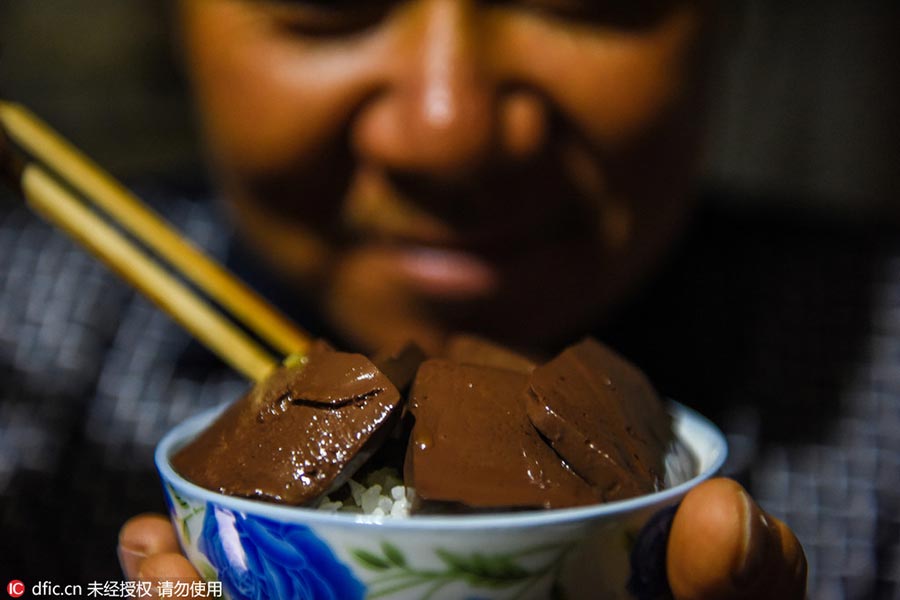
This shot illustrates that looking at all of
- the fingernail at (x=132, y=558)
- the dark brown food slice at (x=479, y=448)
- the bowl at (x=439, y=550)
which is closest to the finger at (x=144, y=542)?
the fingernail at (x=132, y=558)

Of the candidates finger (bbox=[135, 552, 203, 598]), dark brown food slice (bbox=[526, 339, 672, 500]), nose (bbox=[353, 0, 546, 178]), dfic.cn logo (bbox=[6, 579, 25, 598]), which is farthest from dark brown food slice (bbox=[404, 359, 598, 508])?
dfic.cn logo (bbox=[6, 579, 25, 598])

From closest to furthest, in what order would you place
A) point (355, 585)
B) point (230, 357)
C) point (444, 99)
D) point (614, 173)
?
point (355, 585) → point (230, 357) → point (444, 99) → point (614, 173)

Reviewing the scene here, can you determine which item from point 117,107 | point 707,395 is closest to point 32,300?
point 117,107

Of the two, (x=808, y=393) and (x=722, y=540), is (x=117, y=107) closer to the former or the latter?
(x=808, y=393)

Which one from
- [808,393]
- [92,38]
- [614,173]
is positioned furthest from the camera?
[92,38]

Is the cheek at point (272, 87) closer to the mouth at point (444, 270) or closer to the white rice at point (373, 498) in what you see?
the mouth at point (444, 270)

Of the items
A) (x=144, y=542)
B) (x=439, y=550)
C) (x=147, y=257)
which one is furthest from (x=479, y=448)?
(x=147, y=257)
